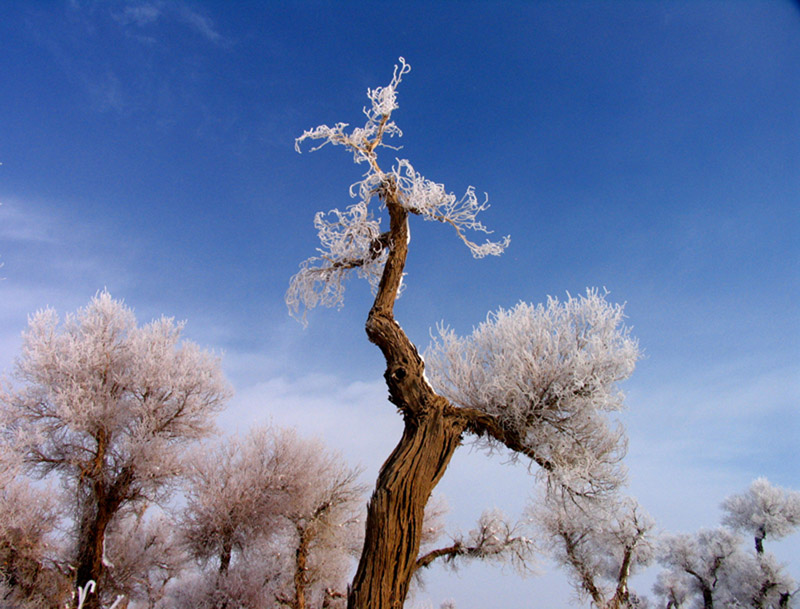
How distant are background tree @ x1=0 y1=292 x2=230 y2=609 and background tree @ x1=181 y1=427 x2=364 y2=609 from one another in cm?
123

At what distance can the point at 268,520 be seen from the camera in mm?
13547

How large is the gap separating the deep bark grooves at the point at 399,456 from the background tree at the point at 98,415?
8.53 meters

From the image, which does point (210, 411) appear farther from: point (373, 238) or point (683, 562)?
point (683, 562)

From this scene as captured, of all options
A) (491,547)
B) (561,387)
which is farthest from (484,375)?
(491,547)

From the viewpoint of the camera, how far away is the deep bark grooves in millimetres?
5562

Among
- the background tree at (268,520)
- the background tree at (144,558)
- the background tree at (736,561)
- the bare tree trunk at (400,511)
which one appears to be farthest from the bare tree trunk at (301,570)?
the background tree at (736,561)

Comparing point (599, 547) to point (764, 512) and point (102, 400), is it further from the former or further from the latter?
point (102, 400)

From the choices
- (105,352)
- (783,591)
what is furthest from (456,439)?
(783,591)

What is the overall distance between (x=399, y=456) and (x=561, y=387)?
246 centimetres

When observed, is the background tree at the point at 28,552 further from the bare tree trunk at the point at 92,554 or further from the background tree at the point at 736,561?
the background tree at the point at 736,561

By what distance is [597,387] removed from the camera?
271 inches

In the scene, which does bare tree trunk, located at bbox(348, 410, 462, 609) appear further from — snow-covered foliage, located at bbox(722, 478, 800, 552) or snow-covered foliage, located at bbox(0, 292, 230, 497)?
snow-covered foliage, located at bbox(722, 478, 800, 552)

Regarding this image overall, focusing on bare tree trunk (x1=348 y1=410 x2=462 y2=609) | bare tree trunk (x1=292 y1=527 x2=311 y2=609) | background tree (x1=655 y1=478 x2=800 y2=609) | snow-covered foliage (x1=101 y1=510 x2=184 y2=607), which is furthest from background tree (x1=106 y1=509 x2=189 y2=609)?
background tree (x1=655 y1=478 x2=800 y2=609)

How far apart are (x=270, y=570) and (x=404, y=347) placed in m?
9.88
